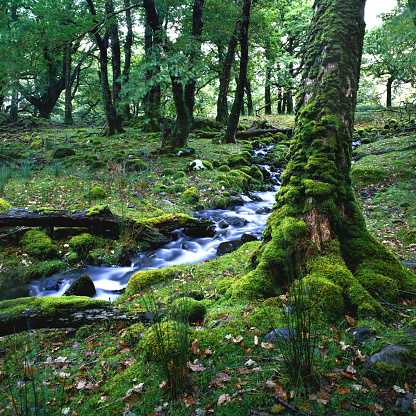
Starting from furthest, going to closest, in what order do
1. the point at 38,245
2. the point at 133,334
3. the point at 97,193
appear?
the point at 97,193, the point at 38,245, the point at 133,334

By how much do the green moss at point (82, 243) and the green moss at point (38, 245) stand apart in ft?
1.17

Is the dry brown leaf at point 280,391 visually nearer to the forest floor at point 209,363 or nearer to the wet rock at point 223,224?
the forest floor at point 209,363

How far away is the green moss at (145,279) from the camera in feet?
13.3

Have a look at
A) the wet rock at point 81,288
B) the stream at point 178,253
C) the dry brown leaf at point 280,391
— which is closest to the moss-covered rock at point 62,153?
the stream at point 178,253

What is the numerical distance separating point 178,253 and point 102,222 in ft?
5.86

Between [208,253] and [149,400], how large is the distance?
4077 mm

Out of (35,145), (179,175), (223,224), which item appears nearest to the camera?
(223,224)

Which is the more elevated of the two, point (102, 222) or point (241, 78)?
point (241, 78)

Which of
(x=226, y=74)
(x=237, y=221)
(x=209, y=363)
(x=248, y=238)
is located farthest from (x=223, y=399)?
(x=226, y=74)

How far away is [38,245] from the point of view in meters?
5.29

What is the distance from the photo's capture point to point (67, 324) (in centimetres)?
294

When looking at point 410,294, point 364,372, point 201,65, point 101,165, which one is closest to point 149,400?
point 364,372

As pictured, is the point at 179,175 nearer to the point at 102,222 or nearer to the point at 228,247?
the point at 102,222

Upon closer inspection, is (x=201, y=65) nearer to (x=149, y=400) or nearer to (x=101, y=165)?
(x=101, y=165)
